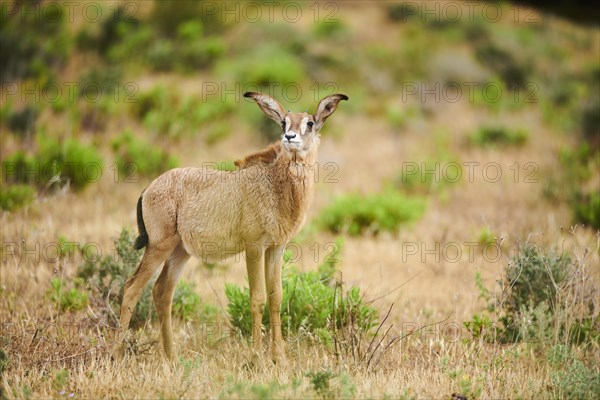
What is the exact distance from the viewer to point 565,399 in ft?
14.3

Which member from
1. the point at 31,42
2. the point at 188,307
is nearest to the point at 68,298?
the point at 188,307

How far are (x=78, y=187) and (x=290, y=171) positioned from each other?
567 cm

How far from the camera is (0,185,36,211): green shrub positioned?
325 inches

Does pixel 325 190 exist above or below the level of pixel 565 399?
above

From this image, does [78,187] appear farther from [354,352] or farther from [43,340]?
[354,352]

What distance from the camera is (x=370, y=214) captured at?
9.41m

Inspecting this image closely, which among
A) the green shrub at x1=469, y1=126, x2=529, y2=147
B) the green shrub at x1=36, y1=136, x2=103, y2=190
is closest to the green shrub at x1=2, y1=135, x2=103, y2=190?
the green shrub at x1=36, y1=136, x2=103, y2=190

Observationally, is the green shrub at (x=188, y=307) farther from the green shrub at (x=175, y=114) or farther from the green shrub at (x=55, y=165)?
the green shrub at (x=175, y=114)

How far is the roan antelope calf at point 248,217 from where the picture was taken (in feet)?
16.3

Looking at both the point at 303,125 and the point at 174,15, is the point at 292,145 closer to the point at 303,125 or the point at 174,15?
the point at 303,125

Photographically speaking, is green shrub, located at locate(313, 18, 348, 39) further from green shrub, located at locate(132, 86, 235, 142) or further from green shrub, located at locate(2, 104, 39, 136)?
green shrub, located at locate(2, 104, 39, 136)

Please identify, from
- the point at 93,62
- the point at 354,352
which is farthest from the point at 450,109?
the point at 354,352

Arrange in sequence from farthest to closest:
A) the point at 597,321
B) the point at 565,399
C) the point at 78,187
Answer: the point at 78,187 < the point at 597,321 < the point at 565,399

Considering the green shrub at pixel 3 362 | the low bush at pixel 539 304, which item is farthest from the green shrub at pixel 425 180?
the green shrub at pixel 3 362
